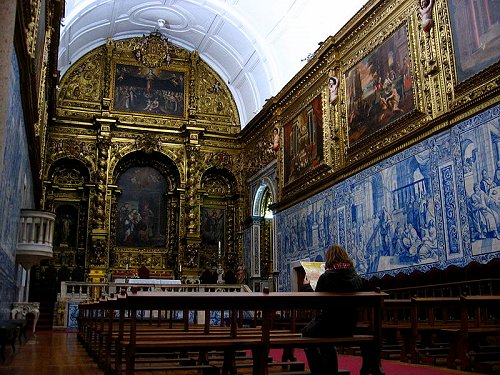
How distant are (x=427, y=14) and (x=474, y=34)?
4.95 ft

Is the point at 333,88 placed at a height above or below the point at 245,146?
A: below

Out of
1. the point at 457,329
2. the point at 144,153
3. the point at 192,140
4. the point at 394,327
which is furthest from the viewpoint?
the point at 192,140

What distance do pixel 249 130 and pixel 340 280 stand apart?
56.0 ft

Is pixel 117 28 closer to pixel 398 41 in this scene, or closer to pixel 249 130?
pixel 249 130

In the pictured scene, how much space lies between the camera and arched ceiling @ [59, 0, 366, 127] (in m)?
17.2

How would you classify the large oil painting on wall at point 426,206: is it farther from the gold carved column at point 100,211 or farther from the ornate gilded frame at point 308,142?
the gold carved column at point 100,211

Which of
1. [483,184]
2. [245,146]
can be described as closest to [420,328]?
[483,184]

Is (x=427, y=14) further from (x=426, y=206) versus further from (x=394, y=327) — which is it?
(x=394, y=327)

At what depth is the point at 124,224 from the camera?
68.4 feet

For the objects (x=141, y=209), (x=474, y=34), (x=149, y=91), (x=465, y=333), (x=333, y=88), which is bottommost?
(x=465, y=333)

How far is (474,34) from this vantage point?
31.5ft

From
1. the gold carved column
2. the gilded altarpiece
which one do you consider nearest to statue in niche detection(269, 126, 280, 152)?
the gilded altarpiece

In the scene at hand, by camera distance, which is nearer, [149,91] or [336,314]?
[336,314]

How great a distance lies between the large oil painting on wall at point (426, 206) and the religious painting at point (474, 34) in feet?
3.13
